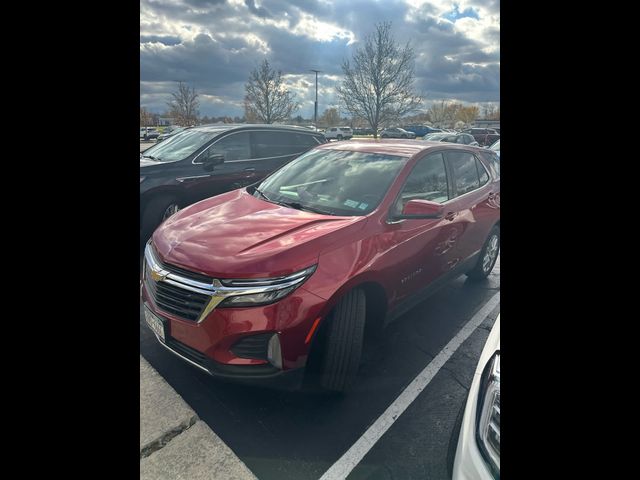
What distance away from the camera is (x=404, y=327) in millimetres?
3359

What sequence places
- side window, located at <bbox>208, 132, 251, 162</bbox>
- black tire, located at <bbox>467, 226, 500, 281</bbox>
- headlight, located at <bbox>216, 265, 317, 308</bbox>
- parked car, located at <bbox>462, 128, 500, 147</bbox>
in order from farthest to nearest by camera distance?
parked car, located at <bbox>462, 128, 500, 147</bbox>
side window, located at <bbox>208, 132, 251, 162</bbox>
black tire, located at <bbox>467, 226, 500, 281</bbox>
headlight, located at <bbox>216, 265, 317, 308</bbox>

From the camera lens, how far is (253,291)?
6.56 ft

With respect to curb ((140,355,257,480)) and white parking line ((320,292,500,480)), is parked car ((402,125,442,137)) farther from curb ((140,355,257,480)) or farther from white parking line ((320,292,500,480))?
curb ((140,355,257,480))

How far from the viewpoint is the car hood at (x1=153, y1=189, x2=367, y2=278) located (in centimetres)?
206

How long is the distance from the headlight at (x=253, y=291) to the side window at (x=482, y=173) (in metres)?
2.99

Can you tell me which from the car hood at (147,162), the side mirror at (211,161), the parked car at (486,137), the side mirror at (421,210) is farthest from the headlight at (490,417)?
the parked car at (486,137)

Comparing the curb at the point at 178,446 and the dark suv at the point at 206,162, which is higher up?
the dark suv at the point at 206,162

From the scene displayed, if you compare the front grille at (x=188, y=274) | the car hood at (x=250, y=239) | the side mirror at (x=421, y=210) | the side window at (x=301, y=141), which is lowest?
the front grille at (x=188, y=274)

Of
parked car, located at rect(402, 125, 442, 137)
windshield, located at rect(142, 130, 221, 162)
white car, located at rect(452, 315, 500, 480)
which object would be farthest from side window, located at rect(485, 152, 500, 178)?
parked car, located at rect(402, 125, 442, 137)

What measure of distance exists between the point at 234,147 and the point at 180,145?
897 millimetres

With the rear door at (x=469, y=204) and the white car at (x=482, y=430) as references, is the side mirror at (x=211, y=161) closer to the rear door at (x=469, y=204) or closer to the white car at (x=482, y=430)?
the rear door at (x=469, y=204)

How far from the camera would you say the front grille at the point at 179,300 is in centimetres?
207
